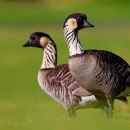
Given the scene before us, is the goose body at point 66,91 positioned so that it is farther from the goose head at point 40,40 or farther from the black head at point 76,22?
the black head at point 76,22

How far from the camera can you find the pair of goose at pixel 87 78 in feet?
34.5

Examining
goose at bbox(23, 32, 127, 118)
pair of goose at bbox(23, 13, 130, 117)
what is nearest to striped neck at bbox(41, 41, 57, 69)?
goose at bbox(23, 32, 127, 118)

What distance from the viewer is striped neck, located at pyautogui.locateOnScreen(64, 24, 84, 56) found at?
1073 centimetres

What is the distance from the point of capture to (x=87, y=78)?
1048 cm

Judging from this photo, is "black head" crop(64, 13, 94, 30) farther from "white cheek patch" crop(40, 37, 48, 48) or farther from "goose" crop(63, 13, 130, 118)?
"white cheek patch" crop(40, 37, 48, 48)

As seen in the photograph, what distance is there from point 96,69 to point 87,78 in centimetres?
18

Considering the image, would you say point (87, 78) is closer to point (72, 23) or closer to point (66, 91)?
point (72, 23)

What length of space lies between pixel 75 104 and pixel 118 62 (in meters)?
1.29

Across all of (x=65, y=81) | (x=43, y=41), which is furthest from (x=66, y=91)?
(x=43, y=41)

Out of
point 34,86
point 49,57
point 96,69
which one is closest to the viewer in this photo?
point 96,69

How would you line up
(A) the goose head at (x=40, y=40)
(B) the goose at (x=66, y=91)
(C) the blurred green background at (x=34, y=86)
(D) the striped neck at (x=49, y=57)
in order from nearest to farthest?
(C) the blurred green background at (x=34, y=86), (B) the goose at (x=66, y=91), (D) the striped neck at (x=49, y=57), (A) the goose head at (x=40, y=40)

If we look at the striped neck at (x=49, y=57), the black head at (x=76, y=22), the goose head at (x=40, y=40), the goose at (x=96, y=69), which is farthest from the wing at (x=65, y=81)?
the goose head at (x=40, y=40)

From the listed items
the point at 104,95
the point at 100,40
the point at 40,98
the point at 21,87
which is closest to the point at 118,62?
the point at 104,95

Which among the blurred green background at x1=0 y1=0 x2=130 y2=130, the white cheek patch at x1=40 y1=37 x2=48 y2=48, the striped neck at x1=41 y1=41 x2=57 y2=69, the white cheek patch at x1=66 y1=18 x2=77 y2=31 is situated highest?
the white cheek patch at x1=66 y1=18 x2=77 y2=31
